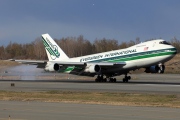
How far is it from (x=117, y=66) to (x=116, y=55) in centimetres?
171

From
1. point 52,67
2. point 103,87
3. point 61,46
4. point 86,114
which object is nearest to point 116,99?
A: point 86,114

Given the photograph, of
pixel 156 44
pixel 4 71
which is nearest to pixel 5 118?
pixel 156 44

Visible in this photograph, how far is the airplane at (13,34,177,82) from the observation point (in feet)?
177

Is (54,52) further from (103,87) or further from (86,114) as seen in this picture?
(86,114)

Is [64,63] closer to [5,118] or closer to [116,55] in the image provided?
[116,55]

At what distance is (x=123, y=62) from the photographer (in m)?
56.0

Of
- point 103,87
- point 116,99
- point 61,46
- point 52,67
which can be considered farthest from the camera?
point 61,46

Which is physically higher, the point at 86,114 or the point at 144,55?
the point at 144,55

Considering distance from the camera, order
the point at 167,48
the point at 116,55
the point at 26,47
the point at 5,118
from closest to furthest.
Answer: the point at 5,118, the point at 167,48, the point at 116,55, the point at 26,47

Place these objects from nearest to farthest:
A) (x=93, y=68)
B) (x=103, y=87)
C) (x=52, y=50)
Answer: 1. (x=103, y=87)
2. (x=93, y=68)
3. (x=52, y=50)

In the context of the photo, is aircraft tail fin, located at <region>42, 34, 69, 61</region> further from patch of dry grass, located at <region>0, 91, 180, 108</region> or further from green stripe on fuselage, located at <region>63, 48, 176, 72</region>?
patch of dry grass, located at <region>0, 91, 180, 108</region>

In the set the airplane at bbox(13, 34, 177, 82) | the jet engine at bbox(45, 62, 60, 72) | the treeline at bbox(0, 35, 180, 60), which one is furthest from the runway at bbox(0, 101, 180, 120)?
the treeline at bbox(0, 35, 180, 60)

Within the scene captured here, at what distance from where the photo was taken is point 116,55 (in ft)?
188

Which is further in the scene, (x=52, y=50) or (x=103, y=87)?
(x=52, y=50)
